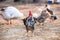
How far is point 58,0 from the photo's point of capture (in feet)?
11.7

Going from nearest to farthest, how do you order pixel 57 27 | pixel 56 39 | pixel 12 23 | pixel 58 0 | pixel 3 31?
pixel 56 39, pixel 3 31, pixel 57 27, pixel 12 23, pixel 58 0

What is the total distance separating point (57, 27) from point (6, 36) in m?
0.61

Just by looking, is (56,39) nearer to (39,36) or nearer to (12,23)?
(39,36)

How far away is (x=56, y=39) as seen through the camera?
1666mm

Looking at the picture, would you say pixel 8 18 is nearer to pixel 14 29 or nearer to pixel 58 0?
pixel 14 29

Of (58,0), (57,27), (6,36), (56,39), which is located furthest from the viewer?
(58,0)

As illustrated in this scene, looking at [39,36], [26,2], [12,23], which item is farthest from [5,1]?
[39,36]

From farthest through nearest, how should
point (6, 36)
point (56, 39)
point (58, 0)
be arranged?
1. point (58, 0)
2. point (6, 36)
3. point (56, 39)

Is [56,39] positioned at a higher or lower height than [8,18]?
lower

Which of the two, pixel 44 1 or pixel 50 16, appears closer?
pixel 50 16

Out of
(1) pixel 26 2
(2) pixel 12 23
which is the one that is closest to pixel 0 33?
(2) pixel 12 23

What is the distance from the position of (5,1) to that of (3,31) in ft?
6.27

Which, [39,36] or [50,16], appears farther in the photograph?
[50,16]

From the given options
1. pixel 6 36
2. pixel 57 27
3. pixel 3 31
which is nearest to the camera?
pixel 6 36
